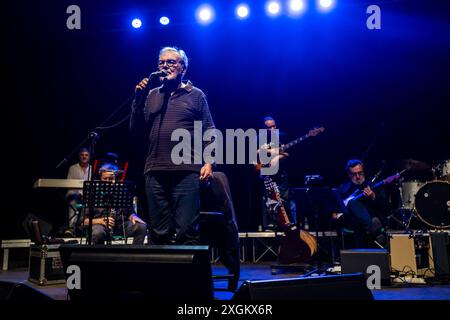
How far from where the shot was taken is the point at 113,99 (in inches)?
284

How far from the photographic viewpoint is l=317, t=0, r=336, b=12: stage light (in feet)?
19.7

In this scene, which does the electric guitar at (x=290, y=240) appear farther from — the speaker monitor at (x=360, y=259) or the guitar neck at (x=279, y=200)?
the speaker monitor at (x=360, y=259)

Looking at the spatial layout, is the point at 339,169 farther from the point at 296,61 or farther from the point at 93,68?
the point at 93,68

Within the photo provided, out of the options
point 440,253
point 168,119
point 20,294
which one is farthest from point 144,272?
point 440,253

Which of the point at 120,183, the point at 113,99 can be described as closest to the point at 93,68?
the point at 113,99

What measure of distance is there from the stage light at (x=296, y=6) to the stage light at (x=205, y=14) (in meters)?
1.17

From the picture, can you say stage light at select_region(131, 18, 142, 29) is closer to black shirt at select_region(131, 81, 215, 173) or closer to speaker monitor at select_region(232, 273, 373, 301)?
black shirt at select_region(131, 81, 215, 173)

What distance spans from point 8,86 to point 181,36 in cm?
283

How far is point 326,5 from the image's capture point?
6051mm

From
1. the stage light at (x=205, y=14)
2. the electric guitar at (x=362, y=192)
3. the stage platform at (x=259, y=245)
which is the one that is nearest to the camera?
the electric guitar at (x=362, y=192)

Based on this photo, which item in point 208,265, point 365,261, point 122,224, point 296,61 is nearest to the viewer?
point 208,265

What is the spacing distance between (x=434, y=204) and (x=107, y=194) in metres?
4.02

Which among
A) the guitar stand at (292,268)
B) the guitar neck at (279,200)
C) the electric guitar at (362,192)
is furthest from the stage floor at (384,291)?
the electric guitar at (362,192)

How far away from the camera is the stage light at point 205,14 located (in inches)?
247
